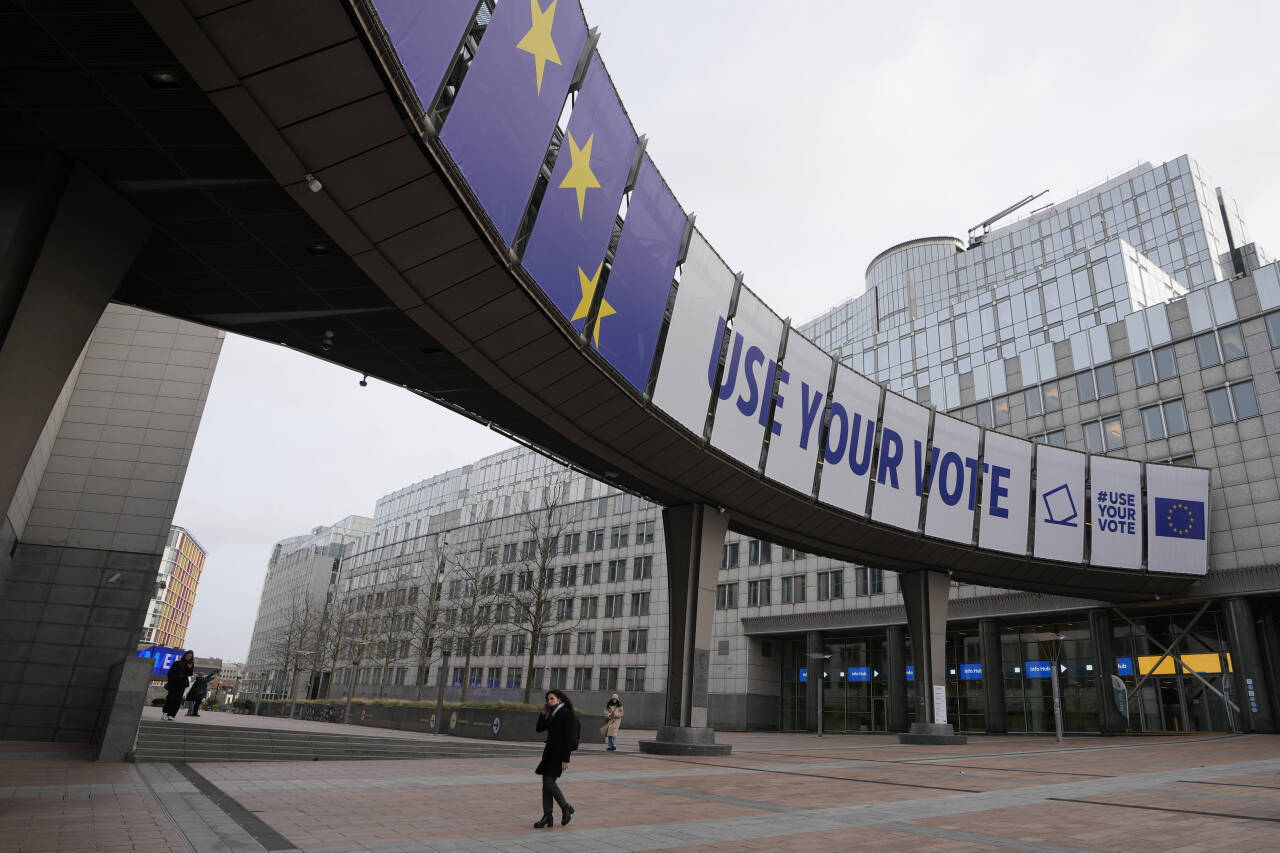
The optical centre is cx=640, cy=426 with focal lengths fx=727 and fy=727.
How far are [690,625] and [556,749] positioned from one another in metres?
13.9

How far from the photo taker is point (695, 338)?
62.4 ft

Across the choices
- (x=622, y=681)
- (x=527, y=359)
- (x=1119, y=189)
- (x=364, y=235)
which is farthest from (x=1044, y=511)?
(x=1119, y=189)

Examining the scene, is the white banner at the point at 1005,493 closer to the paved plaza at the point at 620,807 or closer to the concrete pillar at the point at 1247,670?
the paved plaza at the point at 620,807

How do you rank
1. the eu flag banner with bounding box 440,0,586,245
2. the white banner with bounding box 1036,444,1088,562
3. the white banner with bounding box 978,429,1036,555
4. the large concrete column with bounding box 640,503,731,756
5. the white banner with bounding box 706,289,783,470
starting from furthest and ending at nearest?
the white banner with bounding box 1036,444,1088,562, the white banner with bounding box 978,429,1036,555, the large concrete column with bounding box 640,503,731,756, the white banner with bounding box 706,289,783,470, the eu flag banner with bounding box 440,0,586,245

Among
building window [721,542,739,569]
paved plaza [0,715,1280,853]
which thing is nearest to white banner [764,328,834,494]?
paved plaza [0,715,1280,853]

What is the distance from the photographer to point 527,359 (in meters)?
15.0

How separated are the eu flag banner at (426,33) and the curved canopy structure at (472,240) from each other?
0.03m

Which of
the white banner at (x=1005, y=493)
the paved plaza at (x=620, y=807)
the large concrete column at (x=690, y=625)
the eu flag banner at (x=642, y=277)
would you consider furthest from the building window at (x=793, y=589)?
the eu flag banner at (x=642, y=277)

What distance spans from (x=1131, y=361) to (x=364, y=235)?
4743 centimetres

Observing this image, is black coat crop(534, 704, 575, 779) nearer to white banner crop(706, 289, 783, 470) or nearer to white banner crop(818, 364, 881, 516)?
white banner crop(706, 289, 783, 470)

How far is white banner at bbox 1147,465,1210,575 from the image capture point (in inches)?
1396

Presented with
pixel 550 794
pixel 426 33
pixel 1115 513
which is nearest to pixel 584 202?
pixel 426 33

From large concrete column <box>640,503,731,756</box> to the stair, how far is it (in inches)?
205

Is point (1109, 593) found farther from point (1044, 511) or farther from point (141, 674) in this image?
point (141, 674)
